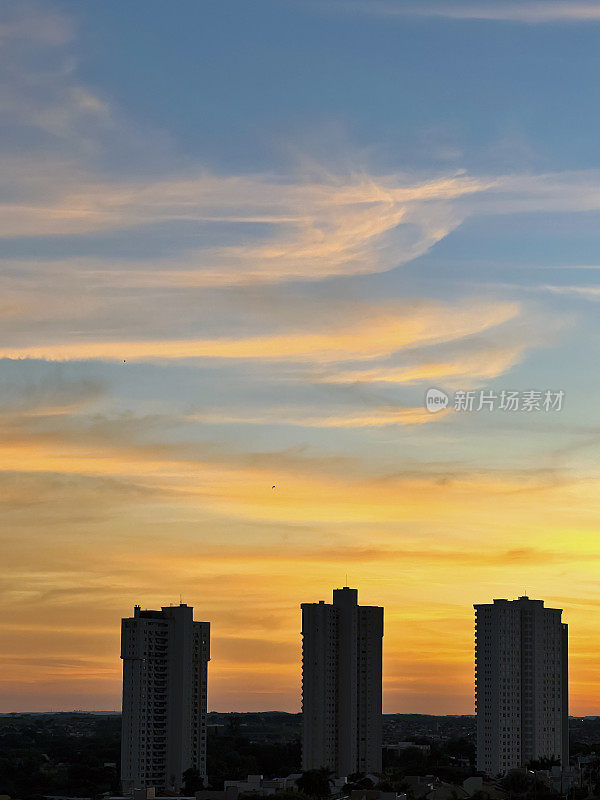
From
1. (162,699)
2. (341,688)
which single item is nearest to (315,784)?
(162,699)

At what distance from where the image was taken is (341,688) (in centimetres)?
7250

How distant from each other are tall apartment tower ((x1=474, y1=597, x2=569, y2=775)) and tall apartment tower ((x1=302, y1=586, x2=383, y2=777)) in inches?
392

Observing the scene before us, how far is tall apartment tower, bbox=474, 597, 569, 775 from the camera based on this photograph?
8069cm

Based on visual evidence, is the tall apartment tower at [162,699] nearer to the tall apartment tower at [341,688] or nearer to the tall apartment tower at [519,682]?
the tall apartment tower at [341,688]

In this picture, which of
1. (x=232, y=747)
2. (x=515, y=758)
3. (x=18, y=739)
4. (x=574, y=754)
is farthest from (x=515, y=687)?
(x=18, y=739)

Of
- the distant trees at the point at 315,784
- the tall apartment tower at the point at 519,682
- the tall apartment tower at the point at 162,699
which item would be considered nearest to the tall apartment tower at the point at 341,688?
the tall apartment tower at the point at 162,699

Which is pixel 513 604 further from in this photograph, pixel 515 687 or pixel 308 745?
pixel 308 745

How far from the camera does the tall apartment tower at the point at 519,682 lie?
80688 mm

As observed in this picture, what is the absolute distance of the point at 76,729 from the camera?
156125 mm

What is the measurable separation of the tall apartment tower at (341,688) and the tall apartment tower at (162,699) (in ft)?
18.8

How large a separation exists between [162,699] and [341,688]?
31.7ft

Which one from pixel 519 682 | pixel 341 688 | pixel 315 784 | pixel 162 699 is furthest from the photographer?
pixel 519 682

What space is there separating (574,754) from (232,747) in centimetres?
2385

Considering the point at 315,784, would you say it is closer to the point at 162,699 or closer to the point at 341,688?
the point at 162,699
